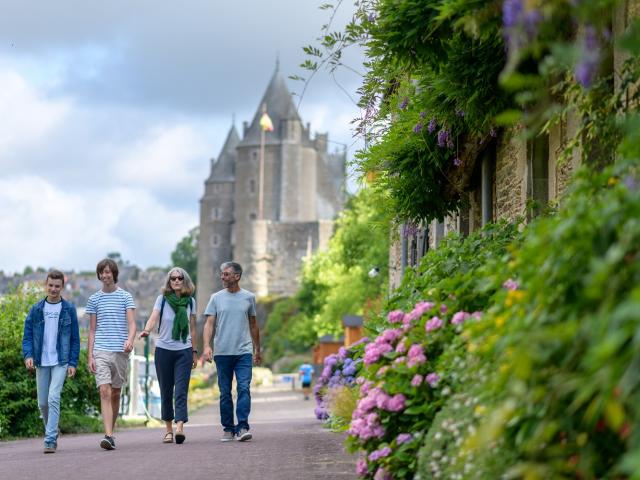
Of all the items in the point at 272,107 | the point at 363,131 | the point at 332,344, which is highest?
the point at 272,107

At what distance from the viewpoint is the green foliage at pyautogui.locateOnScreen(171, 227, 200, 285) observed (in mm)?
128625

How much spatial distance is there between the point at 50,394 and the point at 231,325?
6.00 feet

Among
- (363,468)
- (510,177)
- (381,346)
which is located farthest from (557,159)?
(363,468)

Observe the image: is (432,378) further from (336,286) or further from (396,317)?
(336,286)

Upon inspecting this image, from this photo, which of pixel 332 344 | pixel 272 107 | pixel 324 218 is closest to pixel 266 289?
pixel 324 218

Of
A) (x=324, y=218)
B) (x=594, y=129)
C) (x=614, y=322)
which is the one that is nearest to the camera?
(x=614, y=322)

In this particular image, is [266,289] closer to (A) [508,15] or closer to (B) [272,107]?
(B) [272,107]

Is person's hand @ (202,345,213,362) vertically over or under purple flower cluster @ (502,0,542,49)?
under

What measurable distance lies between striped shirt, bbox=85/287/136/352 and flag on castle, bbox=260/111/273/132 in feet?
291

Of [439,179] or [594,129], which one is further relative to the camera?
[439,179]

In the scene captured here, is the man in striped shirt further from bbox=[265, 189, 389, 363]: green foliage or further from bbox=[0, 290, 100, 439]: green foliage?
bbox=[265, 189, 389, 363]: green foliage

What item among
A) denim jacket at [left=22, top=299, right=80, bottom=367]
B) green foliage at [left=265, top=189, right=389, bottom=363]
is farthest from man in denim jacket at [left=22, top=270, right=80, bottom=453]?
green foliage at [left=265, top=189, right=389, bottom=363]

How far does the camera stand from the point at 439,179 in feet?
43.4

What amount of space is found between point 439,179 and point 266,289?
270ft
